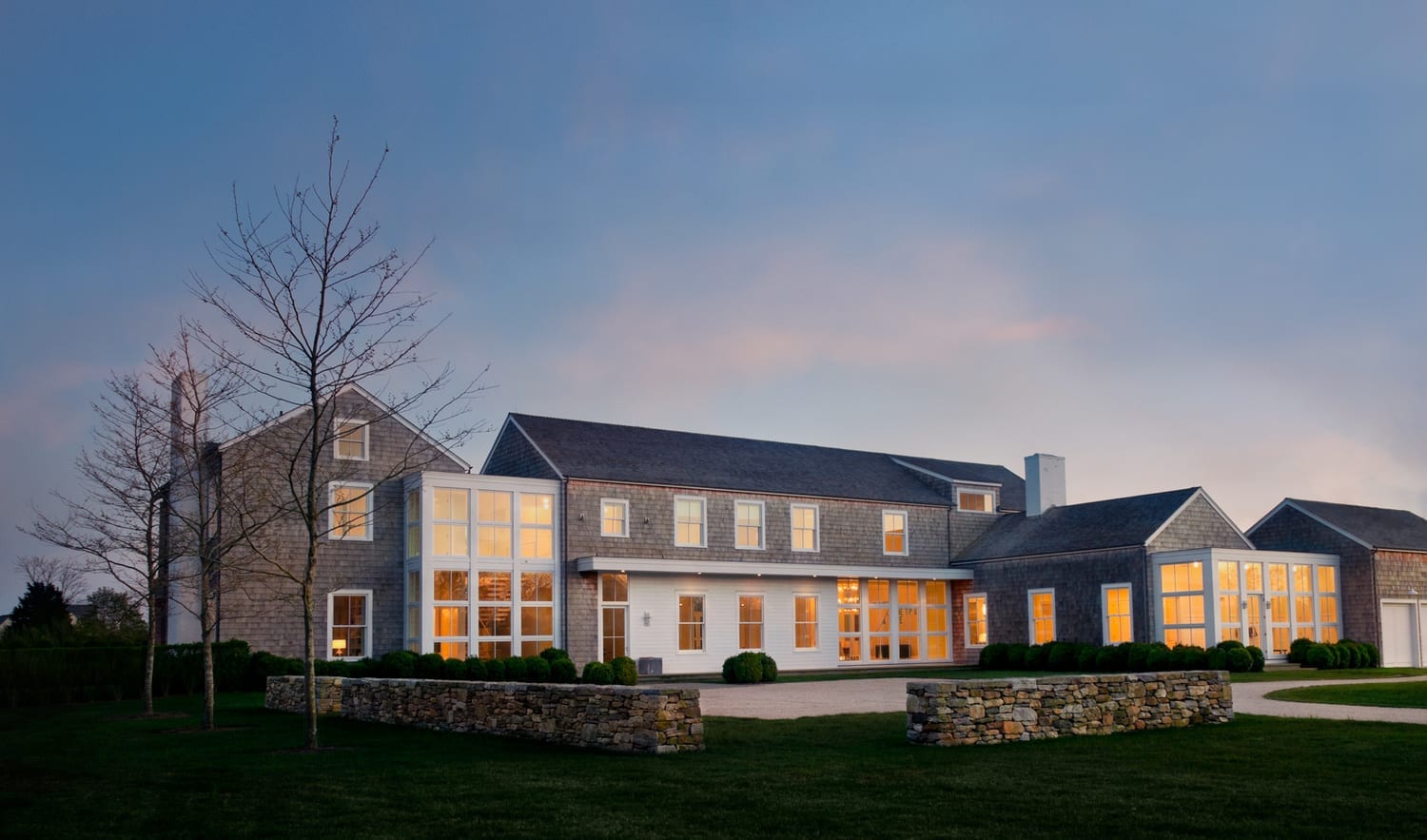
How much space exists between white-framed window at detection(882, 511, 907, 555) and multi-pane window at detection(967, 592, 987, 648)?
290 centimetres

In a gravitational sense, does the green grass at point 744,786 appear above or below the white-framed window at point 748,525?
below

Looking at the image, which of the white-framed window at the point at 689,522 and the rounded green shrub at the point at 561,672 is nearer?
the rounded green shrub at the point at 561,672

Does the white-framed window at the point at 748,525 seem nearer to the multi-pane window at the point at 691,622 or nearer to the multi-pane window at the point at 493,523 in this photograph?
the multi-pane window at the point at 691,622

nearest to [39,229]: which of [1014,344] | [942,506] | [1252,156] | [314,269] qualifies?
[314,269]

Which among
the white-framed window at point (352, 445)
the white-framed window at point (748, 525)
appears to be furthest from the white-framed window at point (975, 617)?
the white-framed window at point (352, 445)

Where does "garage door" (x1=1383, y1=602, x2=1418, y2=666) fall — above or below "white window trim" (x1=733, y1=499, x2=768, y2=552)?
below

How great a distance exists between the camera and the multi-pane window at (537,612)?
29.7 metres

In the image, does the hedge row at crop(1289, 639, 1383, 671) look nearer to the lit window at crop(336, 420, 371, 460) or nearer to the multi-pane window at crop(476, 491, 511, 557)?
the multi-pane window at crop(476, 491, 511, 557)

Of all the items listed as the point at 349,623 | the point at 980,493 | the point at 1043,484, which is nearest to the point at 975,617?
the point at 980,493

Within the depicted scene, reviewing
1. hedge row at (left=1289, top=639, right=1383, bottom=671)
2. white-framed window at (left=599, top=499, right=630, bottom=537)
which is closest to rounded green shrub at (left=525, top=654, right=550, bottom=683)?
white-framed window at (left=599, top=499, right=630, bottom=537)

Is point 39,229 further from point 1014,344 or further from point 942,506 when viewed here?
point 942,506

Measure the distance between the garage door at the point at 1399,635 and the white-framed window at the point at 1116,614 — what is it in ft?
27.3

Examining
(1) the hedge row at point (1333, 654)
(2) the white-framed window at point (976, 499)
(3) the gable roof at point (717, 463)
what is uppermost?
(3) the gable roof at point (717, 463)

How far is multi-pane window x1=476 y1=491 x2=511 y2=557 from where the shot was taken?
2936 cm
